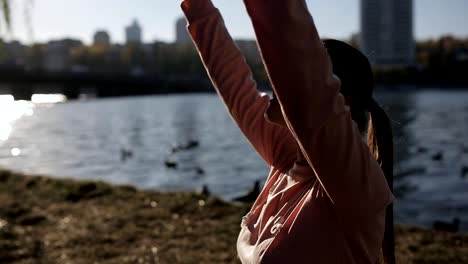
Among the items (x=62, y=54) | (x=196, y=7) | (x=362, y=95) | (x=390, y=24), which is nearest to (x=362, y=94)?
(x=362, y=95)

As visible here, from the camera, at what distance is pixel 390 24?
280 ft

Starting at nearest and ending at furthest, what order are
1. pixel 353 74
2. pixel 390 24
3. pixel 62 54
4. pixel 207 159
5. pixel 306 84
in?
pixel 306 84 → pixel 353 74 → pixel 207 159 → pixel 62 54 → pixel 390 24

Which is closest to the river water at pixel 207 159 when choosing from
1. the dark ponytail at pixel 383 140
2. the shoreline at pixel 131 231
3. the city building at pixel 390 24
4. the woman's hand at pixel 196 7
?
the dark ponytail at pixel 383 140

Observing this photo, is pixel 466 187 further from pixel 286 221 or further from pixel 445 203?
pixel 286 221

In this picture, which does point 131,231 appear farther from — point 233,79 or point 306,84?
point 306,84

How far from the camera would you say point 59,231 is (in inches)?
195

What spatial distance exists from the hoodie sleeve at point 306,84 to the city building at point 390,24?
258 ft

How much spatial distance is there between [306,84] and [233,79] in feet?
2.29

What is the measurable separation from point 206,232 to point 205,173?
680 centimetres

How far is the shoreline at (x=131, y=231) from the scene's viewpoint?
4.17 m

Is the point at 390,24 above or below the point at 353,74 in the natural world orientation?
below

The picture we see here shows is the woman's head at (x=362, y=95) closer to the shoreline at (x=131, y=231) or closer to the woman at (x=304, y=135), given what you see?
the woman at (x=304, y=135)

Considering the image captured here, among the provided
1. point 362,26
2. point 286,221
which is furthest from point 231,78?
point 362,26

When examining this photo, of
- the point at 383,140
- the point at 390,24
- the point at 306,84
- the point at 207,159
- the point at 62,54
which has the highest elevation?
the point at 306,84
